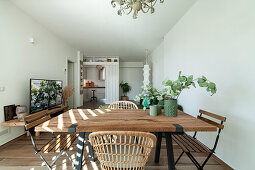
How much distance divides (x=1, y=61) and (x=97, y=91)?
6.87m

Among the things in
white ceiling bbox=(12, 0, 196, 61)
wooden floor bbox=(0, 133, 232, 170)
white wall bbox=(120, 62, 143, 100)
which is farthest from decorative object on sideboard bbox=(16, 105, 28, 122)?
white wall bbox=(120, 62, 143, 100)

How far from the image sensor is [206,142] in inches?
87.6

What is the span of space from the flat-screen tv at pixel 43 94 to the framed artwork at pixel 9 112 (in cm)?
31

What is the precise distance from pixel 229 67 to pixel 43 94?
4.08 m

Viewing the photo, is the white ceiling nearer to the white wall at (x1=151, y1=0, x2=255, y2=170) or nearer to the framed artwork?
the white wall at (x1=151, y1=0, x2=255, y2=170)

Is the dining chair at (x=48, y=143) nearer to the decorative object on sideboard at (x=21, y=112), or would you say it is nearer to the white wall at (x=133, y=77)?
the decorative object on sideboard at (x=21, y=112)

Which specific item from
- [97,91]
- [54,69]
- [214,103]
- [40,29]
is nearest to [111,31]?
[40,29]

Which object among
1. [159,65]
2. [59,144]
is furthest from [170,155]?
[159,65]

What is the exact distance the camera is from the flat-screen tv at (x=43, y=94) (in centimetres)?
291

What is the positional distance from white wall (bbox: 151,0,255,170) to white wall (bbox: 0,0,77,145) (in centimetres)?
395

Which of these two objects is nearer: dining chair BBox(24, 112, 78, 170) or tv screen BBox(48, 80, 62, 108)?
dining chair BBox(24, 112, 78, 170)

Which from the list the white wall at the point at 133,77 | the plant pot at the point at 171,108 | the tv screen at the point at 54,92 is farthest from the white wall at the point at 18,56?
the white wall at the point at 133,77

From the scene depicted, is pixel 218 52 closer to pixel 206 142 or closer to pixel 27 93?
pixel 206 142

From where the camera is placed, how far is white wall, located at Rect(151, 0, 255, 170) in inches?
57.8
